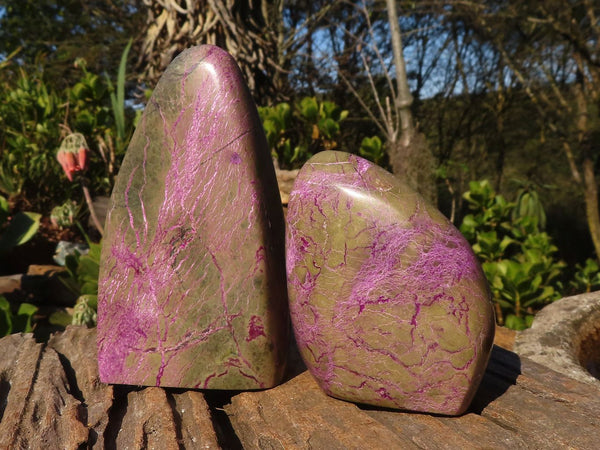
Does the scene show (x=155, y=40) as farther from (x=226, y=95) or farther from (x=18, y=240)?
(x=226, y=95)

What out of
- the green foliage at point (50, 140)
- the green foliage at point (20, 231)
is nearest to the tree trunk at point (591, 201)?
the green foliage at point (50, 140)

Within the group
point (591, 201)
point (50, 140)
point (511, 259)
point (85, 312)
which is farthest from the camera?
point (591, 201)

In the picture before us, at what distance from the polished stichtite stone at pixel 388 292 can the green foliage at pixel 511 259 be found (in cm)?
136

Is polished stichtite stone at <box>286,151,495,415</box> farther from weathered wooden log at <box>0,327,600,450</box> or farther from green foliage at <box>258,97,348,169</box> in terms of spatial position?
green foliage at <box>258,97,348,169</box>

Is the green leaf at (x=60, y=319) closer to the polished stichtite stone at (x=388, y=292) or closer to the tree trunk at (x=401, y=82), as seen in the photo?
the polished stichtite stone at (x=388, y=292)

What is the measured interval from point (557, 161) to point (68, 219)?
5.02 metres

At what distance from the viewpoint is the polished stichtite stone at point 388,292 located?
0.91 meters

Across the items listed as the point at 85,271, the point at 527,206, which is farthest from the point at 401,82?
the point at 85,271

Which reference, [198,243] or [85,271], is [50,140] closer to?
[85,271]

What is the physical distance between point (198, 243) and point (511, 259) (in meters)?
2.00

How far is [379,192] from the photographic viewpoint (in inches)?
37.1

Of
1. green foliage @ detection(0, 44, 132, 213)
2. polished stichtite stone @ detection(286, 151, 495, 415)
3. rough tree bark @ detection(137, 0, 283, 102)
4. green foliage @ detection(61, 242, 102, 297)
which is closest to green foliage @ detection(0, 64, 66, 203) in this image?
green foliage @ detection(0, 44, 132, 213)

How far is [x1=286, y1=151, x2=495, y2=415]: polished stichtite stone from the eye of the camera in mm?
913

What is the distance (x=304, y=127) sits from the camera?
3230 millimetres
